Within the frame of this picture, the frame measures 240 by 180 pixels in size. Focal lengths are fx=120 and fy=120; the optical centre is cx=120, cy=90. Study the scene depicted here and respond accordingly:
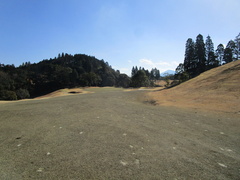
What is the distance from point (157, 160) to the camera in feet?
9.14

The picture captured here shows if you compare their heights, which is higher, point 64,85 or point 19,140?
point 64,85

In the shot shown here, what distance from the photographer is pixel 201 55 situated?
4444cm

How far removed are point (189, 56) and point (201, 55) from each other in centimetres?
417

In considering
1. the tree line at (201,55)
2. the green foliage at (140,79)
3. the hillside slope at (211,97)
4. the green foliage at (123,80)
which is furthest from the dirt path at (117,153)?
the green foliage at (123,80)

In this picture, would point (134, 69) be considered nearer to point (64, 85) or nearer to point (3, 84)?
point (64, 85)

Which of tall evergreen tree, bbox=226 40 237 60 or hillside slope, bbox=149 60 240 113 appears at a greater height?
tall evergreen tree, bbox=226 40 237 60

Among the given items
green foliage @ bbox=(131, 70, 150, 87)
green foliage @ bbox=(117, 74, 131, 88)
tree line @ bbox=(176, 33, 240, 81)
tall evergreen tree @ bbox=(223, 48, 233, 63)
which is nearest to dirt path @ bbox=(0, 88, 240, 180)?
tree line @ bbox=(176, 33, 240, 81)

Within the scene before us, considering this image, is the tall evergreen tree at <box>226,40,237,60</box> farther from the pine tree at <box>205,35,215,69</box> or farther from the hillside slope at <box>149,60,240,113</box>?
the hillside slope at <box>149,60,240,113</box>

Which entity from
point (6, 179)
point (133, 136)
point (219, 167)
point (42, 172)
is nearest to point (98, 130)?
point (133, 136)

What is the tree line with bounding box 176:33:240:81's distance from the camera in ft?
146

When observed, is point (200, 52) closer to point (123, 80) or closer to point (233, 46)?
point (233, 46)

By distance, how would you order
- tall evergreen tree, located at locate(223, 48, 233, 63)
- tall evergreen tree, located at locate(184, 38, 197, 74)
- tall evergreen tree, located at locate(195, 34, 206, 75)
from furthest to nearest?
tall evergreen tree, located at locate(223, 48, 233, 63), tall evergreen tree, located at locate(184, 38, 197, 74), tall evergreen tree, located at locate(195, 34, 206, 75)

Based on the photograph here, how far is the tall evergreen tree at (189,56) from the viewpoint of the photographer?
155 ft

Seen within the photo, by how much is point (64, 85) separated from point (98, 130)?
61330mm
